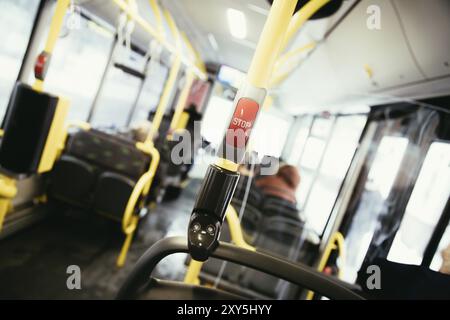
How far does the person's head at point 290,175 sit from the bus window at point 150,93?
3.89m

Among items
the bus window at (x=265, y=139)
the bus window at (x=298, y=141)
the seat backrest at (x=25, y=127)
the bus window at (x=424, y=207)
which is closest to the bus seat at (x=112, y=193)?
the seat backrest at (x=25, y=127)

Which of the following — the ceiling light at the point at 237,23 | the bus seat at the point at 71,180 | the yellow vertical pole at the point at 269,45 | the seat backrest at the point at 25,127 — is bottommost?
the bus seat at the point at 71,180

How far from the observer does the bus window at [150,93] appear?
246 inches

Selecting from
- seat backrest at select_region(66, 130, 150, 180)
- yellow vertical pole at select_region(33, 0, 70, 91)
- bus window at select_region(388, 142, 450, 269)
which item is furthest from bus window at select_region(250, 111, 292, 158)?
seat backrest at select_region(66, 130, 150, 180)

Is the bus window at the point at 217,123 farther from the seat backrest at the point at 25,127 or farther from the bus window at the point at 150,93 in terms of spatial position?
the bus window at the point at 150,93

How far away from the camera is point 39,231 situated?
3254 millimetres

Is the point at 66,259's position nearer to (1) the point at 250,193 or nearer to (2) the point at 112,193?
(2) the point at 112,193

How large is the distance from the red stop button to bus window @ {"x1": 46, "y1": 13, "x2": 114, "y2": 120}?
3.33m

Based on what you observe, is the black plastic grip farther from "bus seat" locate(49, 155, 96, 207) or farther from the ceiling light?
"bus seat" locate(49, 155, 96, 207)

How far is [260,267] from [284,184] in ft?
7.80

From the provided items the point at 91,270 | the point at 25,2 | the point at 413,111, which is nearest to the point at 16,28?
the point at 25,2

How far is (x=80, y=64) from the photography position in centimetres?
378

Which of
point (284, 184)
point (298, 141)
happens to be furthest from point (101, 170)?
point (298, 141)
